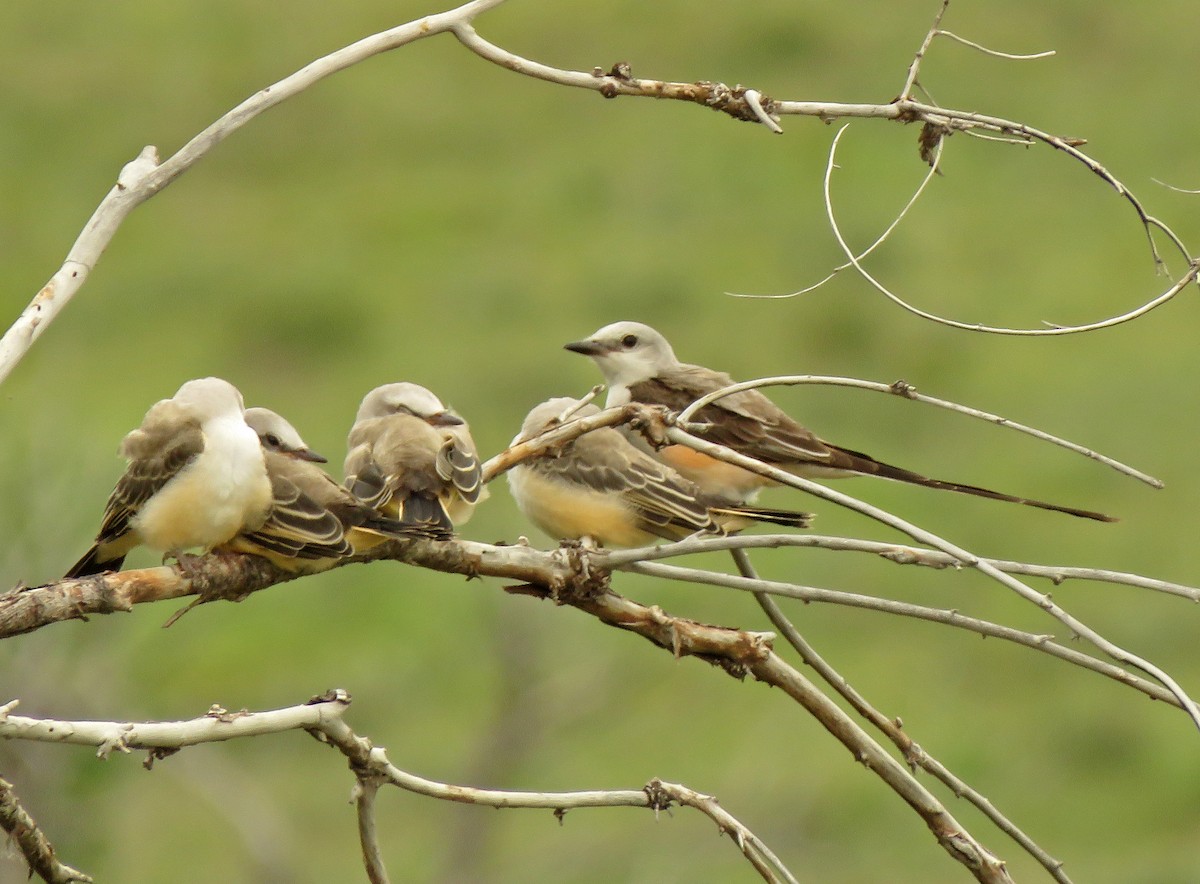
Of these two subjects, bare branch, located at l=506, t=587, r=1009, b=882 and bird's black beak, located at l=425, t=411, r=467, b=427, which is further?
bird's black beak, located at l=425, t=411, r=467, b=427

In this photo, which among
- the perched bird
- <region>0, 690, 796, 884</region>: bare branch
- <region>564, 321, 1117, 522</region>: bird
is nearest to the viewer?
<region>0, 690, 796, 884</region>: bare branch

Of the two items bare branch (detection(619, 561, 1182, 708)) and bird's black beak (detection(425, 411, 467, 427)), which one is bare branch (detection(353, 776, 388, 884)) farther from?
bird's black beak (detection(425, 411, 467, 427))

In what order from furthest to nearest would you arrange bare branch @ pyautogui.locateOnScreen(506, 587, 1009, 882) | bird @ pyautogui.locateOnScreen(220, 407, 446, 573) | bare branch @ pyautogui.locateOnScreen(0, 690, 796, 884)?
bird @ pyautogui.locateOnScreen(220, 407, 446, 573)
bare branch @ pyautogui.locateOnScreen(506, 587, 1009, 882)
bare branch @ pyautogui.locateOnScreen(0, 690, 796, 884)

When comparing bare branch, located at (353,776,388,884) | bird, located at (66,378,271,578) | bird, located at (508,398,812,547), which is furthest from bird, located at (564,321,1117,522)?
bare branch, located at (353,776,388,884)

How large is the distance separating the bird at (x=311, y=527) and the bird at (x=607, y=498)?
45.7 inches

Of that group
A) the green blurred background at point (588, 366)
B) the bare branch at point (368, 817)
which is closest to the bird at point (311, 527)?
the bare branch at point (368, 817)

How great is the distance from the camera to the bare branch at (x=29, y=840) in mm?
3107

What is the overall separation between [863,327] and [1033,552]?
3.38 metres

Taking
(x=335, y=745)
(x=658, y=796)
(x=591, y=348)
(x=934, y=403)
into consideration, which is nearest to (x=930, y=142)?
(x=934, y=403)

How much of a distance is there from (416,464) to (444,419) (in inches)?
18.5

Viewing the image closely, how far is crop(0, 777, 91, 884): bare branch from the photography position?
3.11m

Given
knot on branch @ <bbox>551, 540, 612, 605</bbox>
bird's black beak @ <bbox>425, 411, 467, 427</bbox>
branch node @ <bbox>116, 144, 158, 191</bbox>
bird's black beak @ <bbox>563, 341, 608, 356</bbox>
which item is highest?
bird's black beak @ <bbox>563, 341, 608, 356</bbox>

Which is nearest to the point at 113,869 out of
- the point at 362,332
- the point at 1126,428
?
the point at 362,332

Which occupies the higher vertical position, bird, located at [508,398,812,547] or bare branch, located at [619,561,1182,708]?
bird, located at [508,398,812,547]
